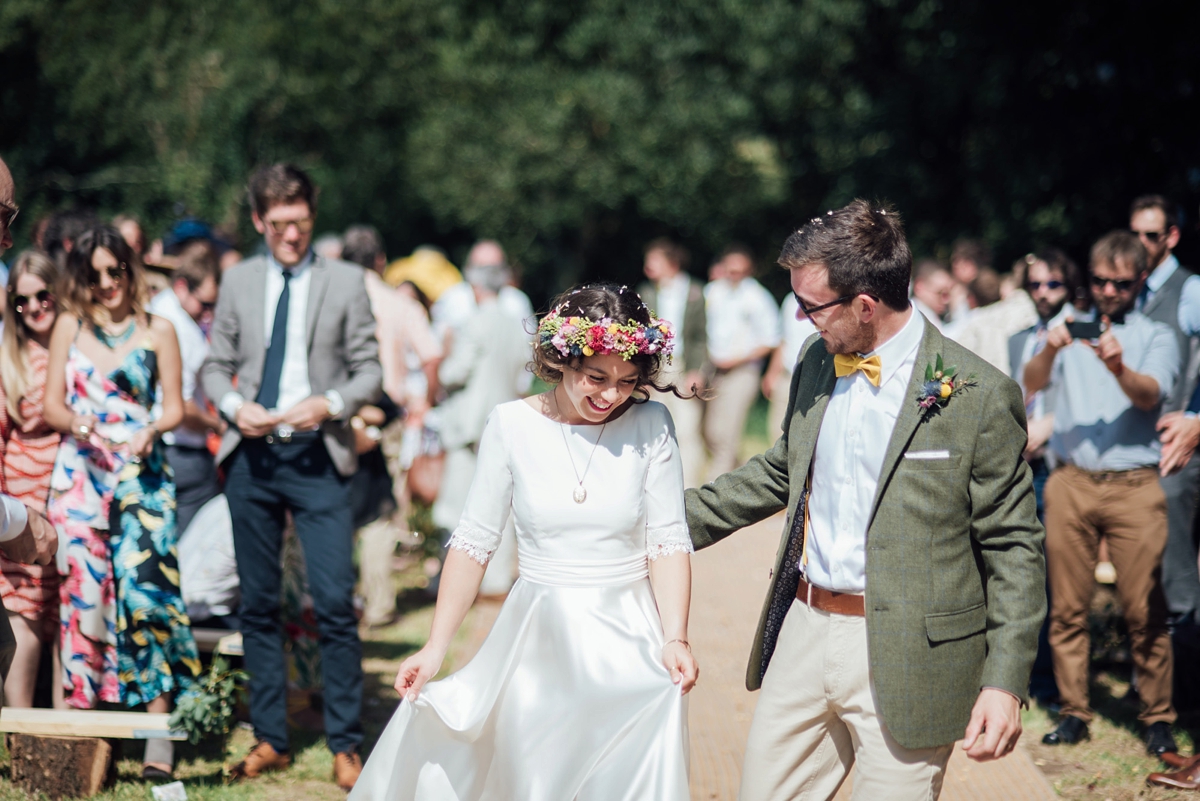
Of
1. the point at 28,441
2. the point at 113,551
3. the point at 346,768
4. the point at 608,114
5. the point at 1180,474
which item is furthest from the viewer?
the point at 608,114

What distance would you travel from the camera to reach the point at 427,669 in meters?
3.34

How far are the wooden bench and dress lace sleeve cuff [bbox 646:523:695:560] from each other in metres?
2.42

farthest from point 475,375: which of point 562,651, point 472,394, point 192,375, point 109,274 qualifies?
point 562,651

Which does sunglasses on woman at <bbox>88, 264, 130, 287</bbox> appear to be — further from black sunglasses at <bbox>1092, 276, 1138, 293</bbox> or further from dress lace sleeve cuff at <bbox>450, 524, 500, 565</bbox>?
black sunglasses at <bbox>1092, 276, 1138, 293</bbox>

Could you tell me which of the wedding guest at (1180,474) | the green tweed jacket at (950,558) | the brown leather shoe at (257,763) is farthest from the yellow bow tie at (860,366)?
the brown leather shoe at (257,763)

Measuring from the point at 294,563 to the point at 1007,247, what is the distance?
1022cm

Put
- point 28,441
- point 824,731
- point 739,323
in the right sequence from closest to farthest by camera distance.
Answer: point 824,731 → point 28,441 → point 739,323

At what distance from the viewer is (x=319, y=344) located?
4973mm

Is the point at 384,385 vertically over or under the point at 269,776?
over

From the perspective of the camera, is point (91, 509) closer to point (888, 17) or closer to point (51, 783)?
point (51, 783)

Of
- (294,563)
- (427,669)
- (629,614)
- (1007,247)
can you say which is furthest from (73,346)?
(1007,247)

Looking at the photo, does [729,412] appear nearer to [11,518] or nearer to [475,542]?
[475,542]

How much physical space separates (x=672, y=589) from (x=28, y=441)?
3299mm

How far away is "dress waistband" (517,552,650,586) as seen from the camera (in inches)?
139
